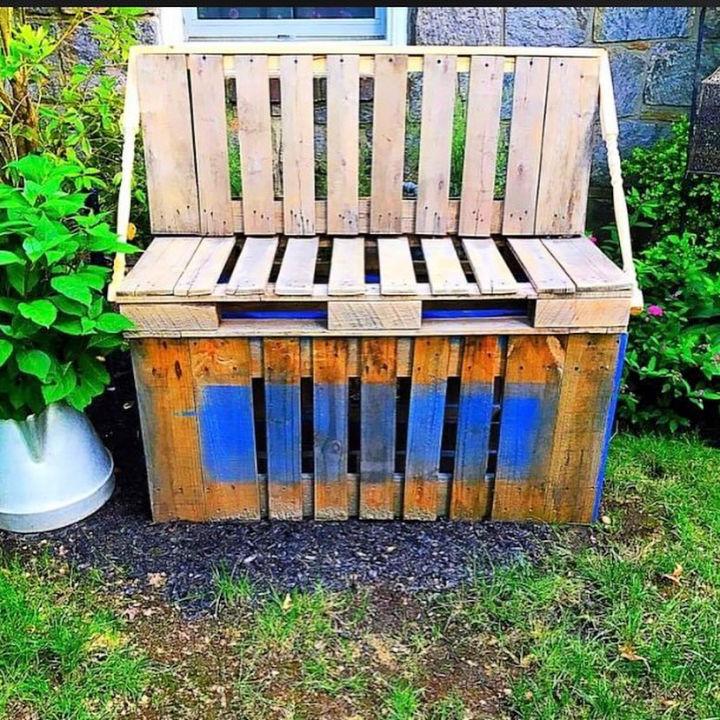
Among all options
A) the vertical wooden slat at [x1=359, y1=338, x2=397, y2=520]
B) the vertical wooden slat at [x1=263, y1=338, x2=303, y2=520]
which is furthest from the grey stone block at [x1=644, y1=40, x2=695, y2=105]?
the vertical wooden slat at [x1=263, y1=338, x2=303, y2=520]

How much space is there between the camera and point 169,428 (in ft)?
6.26

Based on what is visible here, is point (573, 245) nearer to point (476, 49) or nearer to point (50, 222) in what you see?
point (476, 49)

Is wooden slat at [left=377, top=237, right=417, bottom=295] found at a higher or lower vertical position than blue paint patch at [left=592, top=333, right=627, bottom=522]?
higher

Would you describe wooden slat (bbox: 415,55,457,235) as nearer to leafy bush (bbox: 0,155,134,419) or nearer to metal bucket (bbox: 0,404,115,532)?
leafy bush (bbox: 0,155,134,419)

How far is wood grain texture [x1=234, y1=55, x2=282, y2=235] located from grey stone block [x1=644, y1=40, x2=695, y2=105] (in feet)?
5.28

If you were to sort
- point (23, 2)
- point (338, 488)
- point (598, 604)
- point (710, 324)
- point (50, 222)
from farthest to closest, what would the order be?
point (710, 324)
point (338, 488)
point (598, 604)
point (50, 222)
point (23, 2)

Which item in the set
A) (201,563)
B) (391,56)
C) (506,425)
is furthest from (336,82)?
(201,563)

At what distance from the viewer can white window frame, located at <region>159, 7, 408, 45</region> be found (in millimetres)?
2867

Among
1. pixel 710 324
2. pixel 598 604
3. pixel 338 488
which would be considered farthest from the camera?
pixel 710 324

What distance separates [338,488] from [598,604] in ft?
2.25

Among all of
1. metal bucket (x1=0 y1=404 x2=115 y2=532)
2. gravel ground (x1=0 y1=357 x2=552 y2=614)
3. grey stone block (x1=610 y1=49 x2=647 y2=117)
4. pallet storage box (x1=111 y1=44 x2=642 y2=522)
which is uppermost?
grey stone block (x1=610 y1=49 x2=647 y2=117)

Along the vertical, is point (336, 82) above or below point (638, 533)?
above

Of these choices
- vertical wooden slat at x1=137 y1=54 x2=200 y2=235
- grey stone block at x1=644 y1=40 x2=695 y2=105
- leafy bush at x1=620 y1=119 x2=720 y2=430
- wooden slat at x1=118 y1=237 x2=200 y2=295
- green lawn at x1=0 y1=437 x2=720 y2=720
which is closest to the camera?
green lawn at x1=0 y1=437 x2=720 y2=720

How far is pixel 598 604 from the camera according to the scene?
1.82m
